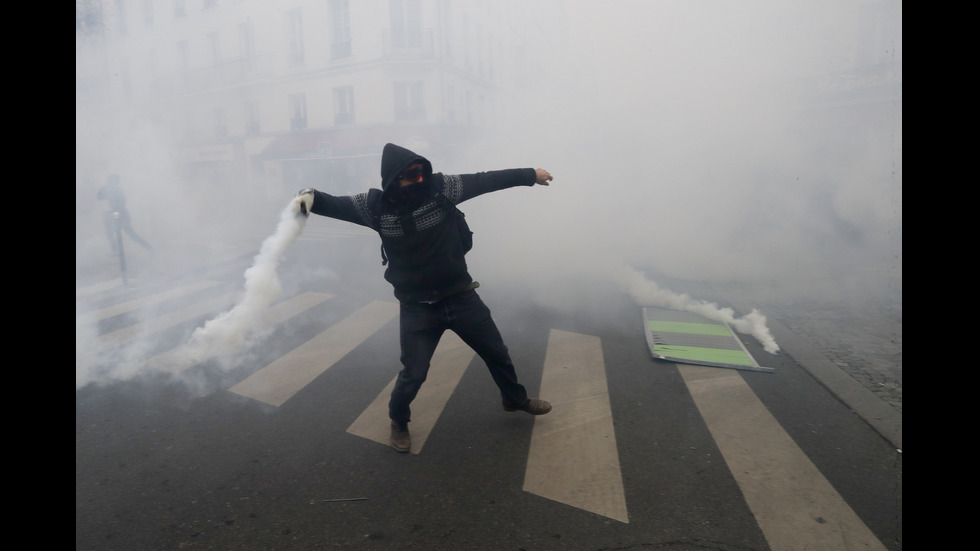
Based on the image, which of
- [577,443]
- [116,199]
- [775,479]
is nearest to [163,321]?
[116,199]

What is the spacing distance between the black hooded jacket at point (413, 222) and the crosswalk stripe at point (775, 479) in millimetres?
1571

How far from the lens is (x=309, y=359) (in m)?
4.06

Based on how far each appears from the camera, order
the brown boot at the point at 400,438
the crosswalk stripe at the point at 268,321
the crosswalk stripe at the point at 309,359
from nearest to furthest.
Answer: the brown boot at the point at 400,438 < the crosswalk stripe at the point at 309,359 < the crosswalk stripe at the point at 268,321

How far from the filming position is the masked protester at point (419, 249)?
2.59 meters

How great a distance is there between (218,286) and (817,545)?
6.40 metres

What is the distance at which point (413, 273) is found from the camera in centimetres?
263

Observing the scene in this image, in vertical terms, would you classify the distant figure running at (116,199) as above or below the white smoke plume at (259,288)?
above

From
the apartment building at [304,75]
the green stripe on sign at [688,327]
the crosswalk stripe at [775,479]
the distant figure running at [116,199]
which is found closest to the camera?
the crosswalk stripe at [775,479]

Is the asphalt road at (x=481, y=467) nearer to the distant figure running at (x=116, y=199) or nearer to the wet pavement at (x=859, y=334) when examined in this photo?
the wet pavement at (x=859, y=334)

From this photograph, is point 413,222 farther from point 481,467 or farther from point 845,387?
point 845,387

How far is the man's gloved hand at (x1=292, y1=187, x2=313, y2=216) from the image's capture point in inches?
99.0

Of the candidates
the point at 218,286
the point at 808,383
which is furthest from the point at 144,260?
the point at 808,383

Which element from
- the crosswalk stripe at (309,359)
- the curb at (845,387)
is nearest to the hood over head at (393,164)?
the crosswalk stripe at (309,359)

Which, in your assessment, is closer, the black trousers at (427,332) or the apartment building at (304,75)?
the black trousers at (427,332)
